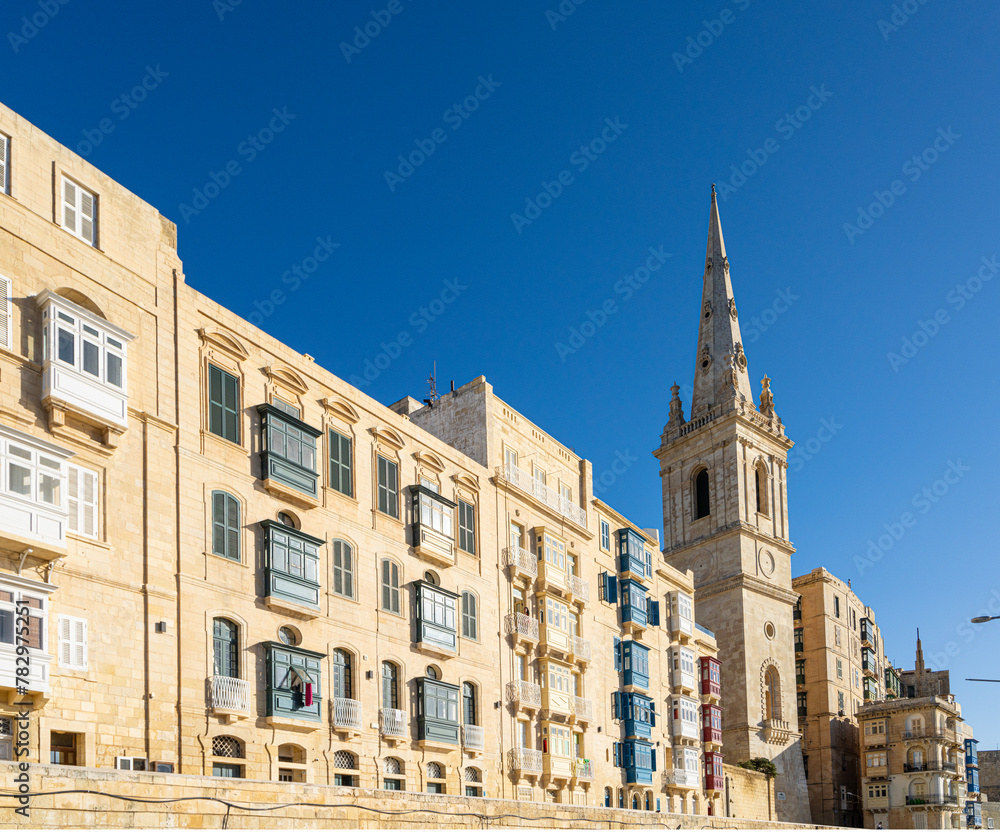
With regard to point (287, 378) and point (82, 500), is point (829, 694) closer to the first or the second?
point (287, 378)

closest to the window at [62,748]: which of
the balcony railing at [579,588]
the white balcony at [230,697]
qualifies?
the white balcony at [230,697]

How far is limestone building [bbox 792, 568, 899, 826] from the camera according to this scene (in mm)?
80625

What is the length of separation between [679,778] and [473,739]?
19.1m

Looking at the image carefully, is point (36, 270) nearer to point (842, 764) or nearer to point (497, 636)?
point (497, 636)

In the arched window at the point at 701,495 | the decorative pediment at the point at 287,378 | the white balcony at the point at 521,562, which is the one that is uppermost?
the arched window at the point at 701,495

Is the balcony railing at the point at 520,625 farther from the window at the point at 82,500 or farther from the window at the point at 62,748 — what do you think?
the window at the point at 62,748

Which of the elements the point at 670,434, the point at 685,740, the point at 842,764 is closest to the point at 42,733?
the point at 685,740

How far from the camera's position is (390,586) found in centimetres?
3759

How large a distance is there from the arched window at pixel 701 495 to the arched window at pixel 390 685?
151ft

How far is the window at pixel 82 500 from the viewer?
2652 cm

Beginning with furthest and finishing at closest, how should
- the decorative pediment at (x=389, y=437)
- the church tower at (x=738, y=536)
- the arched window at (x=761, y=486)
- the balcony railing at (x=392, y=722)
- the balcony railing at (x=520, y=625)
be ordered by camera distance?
the arched window at (x=761, y=486) < the church tower at (x=738, y=536) < the balcony railing at (x=520, y=625) < the decorative pediment at (x=389, y=437) < the balcony railing at (x=392, y=722)

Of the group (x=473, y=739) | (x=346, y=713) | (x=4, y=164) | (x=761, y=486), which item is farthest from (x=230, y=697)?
(x=761, y=486)

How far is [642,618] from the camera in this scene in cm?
5372

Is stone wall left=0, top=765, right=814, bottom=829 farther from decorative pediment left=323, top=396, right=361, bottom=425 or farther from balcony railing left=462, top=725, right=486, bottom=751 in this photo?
decorative pediment left=323, top=396, right=361, bottom=425
